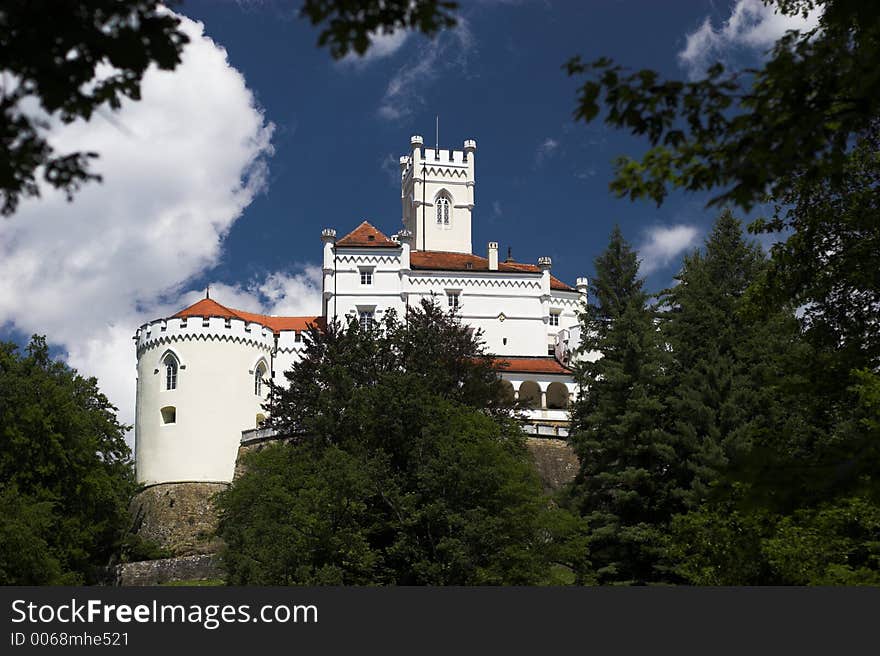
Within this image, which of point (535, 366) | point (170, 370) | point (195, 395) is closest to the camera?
point (195, 395)

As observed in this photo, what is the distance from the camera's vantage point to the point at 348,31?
595 centimetres

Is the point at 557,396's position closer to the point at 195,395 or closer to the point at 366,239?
the point at 366,239

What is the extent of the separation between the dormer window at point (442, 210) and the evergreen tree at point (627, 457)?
2675cm

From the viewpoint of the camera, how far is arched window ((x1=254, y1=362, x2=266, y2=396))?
52000 millimetres

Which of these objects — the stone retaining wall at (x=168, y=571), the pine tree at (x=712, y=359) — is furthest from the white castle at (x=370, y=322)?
the pine tree at (x=712, y=359)

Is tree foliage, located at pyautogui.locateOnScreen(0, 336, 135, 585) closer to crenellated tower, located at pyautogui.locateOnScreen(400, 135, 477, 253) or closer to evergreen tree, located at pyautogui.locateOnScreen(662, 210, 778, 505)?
evergreen tree, located at pyautogui.locateOnScreen(662, 210, 778, 505)

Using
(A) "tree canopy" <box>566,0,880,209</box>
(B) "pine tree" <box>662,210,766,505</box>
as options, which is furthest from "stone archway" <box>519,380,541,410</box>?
(A) "tree canopy" <box>566,0,880,209</box>

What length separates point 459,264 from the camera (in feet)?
198

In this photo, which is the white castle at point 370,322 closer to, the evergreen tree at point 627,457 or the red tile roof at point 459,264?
the red tile roof at point 459,264

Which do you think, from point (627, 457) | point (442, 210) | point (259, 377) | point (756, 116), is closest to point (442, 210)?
point (442, 210)

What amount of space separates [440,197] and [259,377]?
755 inches

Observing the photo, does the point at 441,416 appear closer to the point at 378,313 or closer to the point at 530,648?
the point at 530,648

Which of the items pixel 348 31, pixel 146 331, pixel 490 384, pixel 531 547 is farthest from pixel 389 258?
pixel 348 31

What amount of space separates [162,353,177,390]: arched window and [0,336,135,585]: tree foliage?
5.66 m
